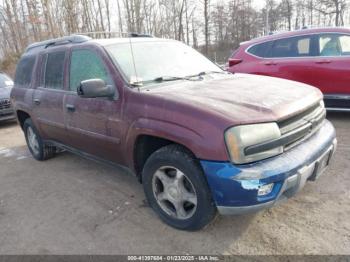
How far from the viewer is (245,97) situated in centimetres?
282

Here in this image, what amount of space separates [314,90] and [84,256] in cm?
→ 274

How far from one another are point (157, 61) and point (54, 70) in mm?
1675

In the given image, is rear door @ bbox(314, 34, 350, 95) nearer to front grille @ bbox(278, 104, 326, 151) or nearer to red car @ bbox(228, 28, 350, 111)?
red car @ bbox(228, 28, 350, 111)

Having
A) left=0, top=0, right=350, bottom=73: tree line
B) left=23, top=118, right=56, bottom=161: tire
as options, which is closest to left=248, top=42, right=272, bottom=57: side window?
left=23, top=118, right=56, bottom=161: tire

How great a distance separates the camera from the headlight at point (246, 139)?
242 cm

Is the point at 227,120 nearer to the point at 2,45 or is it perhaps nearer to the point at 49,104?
the point at 49,104

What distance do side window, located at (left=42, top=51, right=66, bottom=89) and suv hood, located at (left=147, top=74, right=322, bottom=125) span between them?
5.75 feet

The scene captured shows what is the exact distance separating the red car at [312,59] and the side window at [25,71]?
4.22 metres

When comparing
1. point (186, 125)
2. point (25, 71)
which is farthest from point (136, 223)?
point (25, 71)

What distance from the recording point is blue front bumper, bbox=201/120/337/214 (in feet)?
7.95

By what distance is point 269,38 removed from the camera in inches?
268

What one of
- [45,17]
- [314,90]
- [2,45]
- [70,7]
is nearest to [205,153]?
[314,90]

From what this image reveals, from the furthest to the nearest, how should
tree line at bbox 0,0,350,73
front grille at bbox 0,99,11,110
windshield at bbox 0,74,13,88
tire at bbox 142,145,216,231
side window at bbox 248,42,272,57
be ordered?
tree line at bbox 0,0,350,73, windshield at bbox 0,74,13,88, front grille at bbox 0,99,11,110, side window at bbox 248,42,272,57, tire at bbox 142,145,216,231

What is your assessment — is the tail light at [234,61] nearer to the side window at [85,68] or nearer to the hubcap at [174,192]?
the side window at [85,68]
